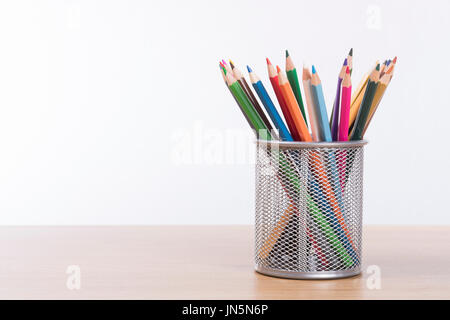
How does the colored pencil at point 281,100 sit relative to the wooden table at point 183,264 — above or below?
above

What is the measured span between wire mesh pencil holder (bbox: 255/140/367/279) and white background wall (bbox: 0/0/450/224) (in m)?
0.82

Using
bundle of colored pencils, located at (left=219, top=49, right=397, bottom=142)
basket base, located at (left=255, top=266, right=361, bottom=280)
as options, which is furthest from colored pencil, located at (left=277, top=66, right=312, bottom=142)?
basket base, located at (left=255, top=266, right=361, bottom=280)

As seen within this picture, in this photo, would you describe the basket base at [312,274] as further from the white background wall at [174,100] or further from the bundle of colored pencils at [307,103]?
the white background wall at [174,100]

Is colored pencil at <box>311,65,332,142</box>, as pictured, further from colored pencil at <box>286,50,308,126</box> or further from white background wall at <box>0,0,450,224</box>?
white background wall at <box>0,0,450,224</box>

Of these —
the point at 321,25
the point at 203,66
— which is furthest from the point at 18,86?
the point at 321,25

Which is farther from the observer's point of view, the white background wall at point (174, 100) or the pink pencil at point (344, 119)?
the white background wall at point (174, 100)

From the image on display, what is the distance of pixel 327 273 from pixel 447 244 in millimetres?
237

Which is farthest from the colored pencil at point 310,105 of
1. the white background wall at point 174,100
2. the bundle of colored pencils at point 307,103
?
the white background wall at point 174,100

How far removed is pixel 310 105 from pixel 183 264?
0.21 meters

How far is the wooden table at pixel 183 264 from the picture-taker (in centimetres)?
68

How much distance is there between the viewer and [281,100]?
0.73 m

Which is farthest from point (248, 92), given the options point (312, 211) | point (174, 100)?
point (174, 100)

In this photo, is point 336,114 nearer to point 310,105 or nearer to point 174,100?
point 310,105
